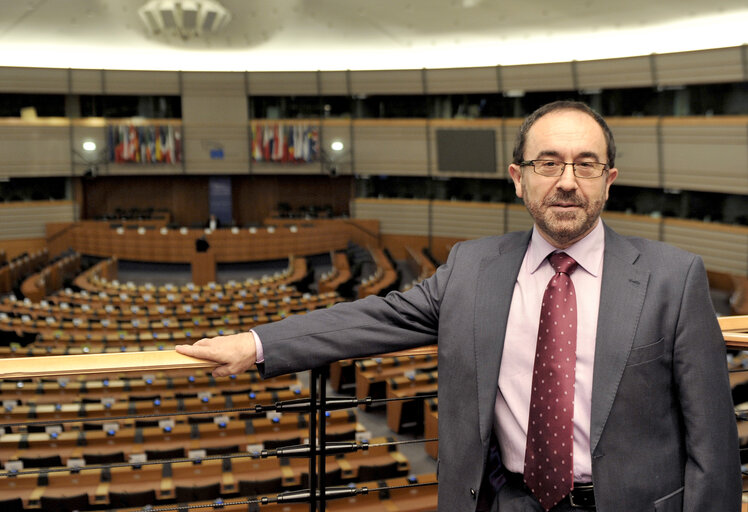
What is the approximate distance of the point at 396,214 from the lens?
22969 mm

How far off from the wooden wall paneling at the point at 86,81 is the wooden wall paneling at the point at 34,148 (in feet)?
3.93

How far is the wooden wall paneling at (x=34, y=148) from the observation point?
837 inches

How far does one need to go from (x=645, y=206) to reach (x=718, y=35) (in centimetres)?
469

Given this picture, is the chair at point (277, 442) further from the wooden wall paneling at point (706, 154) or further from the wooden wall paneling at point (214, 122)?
the wooden wall paneling at point (214, 122)

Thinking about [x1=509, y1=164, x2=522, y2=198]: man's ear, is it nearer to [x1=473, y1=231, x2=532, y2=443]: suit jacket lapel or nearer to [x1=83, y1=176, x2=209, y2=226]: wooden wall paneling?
[x1=473, y1=231, x2=532, y2=443]: suit jacket lapel

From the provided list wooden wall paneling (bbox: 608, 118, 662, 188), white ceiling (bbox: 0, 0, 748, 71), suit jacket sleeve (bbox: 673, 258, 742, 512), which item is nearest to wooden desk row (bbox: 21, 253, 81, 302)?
white ceiling (bbox: 0, 0, 748, 71)

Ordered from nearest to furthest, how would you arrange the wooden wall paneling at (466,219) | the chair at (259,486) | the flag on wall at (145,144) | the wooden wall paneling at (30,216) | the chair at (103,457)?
the chair at (259,486) → the chair at (103,457) → the wooden wall paneling at (30,216) → the wooden wall paneling at (466,219) → the flag on wall at (145,144)

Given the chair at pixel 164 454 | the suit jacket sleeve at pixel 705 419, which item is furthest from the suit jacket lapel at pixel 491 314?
the chair at pixel 164 454

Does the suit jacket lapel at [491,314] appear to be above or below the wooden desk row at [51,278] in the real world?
above

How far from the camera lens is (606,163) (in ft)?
6.45

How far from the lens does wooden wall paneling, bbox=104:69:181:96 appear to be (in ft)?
71.4

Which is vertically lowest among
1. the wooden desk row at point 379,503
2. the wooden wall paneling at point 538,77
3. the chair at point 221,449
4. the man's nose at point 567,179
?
the wooden desk row at point 379,503

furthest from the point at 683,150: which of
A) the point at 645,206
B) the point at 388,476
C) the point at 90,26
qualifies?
the point at 90,26

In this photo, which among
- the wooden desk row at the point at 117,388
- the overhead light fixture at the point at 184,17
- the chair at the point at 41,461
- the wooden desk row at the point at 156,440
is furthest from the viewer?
the overhead light fixture at the point at 184,17
